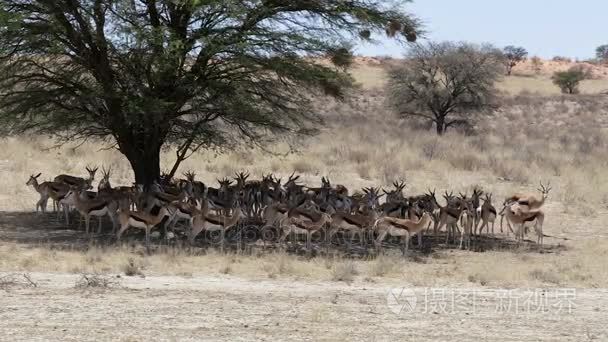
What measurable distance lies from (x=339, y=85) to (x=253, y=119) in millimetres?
2081

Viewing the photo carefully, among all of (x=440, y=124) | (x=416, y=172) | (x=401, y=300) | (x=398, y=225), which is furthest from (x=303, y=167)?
(x=401, y=300)

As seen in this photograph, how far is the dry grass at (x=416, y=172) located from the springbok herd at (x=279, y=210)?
0.97 meters

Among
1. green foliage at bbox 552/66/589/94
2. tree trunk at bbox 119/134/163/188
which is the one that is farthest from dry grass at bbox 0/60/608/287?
green foliage at bbox 552/66/589/94

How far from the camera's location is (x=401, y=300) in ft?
35.3

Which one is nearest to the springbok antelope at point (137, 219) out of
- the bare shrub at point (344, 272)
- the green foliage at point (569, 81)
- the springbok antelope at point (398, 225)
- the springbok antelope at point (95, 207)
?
the springbok antelope at point (95, 207)

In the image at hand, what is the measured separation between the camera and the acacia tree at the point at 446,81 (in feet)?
151

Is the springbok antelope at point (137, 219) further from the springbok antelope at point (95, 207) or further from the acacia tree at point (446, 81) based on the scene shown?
the acacia tree at point (446, 81)

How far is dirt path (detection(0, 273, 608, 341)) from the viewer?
870 centimetres

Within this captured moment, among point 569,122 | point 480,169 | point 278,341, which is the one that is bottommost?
point 278,341

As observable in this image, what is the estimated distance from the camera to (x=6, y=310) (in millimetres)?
9508

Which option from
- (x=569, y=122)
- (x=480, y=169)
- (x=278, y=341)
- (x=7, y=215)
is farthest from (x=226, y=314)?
(x=569, y=122)

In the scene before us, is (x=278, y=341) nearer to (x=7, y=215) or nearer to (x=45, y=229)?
(x=45, y=229)

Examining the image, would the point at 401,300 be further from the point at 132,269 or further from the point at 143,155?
the point at 143,155

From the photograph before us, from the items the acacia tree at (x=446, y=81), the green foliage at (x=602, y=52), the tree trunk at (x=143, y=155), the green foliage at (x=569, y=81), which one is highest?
the green foliage at (x=602, y=52)
